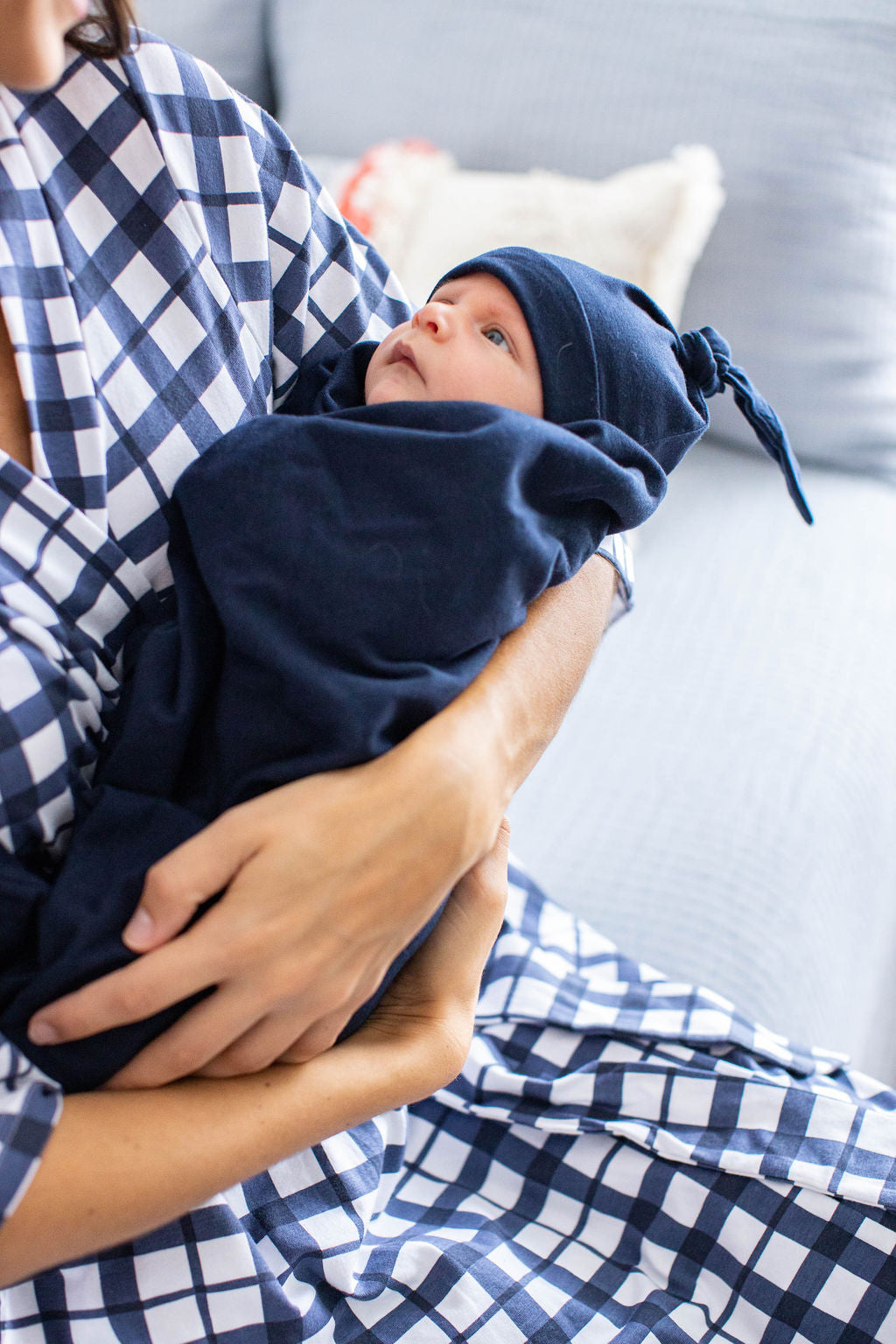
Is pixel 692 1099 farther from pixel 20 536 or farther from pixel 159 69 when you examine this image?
pixel 159 69

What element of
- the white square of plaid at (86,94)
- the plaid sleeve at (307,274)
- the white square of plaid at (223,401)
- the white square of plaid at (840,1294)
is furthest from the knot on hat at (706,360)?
the white square of plaid at (840,1294)

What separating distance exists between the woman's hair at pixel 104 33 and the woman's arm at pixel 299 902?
50cm

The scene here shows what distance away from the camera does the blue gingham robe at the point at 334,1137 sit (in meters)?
0.67

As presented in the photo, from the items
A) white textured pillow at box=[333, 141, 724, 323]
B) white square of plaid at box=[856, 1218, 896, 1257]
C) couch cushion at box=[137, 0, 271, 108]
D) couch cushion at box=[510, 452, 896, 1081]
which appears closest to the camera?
white square of plaid at box=[856, 1218, 896, 1257]

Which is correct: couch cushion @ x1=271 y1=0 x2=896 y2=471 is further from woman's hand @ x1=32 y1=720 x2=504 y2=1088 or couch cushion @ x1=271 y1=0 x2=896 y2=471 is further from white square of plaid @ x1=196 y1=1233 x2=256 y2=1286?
white square of plaid @ x1=196 y1=1233 x2=256 y2=1286

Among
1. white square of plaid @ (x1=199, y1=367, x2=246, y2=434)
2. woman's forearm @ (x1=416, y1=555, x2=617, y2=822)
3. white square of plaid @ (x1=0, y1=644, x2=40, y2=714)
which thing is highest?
white square of plaid @ (x1=199, y1=367, x2=246, y2=434)

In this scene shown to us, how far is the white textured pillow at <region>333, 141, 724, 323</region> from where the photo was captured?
1.49 m

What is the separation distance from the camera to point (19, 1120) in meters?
0.56

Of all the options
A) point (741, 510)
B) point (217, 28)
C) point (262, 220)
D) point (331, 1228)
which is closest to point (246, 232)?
point (262, 220)

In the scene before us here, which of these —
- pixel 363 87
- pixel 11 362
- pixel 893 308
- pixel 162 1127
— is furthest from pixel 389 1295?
pixel 363 87

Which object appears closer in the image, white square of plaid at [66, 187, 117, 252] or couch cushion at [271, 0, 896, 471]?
white square of plaid at [66, 187, 117, 252]

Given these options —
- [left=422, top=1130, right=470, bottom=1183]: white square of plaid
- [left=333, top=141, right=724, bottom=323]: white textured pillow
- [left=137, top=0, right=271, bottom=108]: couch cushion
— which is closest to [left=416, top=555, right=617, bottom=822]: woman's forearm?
[left=422, top=1130, right=470, bottom=1183]: white square of plaid

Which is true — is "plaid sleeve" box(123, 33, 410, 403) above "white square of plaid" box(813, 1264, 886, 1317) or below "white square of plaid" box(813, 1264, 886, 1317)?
above

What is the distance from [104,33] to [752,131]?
110 cm
